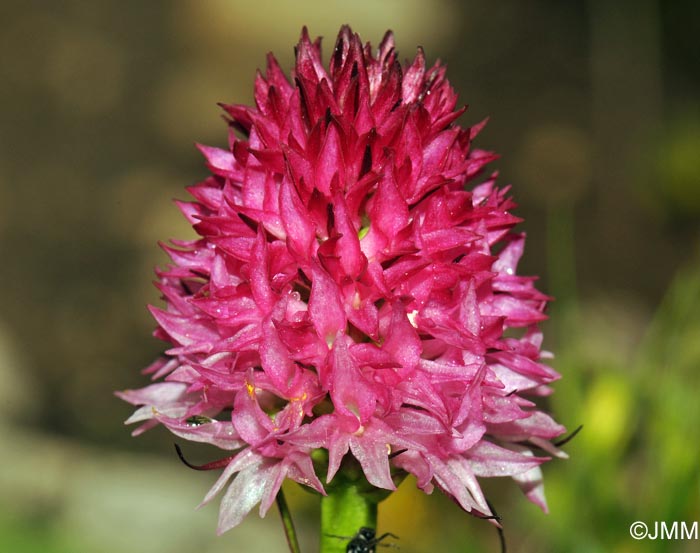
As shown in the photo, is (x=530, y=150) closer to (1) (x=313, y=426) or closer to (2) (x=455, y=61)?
(2) (x=455, y=61)

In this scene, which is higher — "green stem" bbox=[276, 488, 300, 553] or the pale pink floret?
the pale pink floret

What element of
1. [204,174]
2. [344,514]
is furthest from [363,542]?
[204,174]

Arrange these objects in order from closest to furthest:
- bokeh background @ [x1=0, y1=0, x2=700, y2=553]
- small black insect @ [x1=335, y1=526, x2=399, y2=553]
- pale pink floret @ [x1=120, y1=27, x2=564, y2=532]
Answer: pale pink floret @ [x1=120, y1=27, x2=564, y2=532] → small black insect @ [x1=335, y1=526, x2=399, y2=553] → bokeh background @ [x1=0, y1=0, x2=700, y2=553]

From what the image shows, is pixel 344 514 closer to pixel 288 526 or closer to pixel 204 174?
pixel 288 526

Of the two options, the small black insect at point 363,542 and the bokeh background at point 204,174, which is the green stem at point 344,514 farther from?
the bokeh background at point 204,174

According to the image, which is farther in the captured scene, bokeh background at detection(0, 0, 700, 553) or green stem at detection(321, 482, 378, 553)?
bokeh background at detection(0, 0, 700, 553)

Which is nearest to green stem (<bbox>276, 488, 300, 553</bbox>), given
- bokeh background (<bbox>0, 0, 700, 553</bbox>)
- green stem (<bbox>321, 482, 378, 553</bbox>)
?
green stem (<bbox>321, 482, 378, 553</bbox>)

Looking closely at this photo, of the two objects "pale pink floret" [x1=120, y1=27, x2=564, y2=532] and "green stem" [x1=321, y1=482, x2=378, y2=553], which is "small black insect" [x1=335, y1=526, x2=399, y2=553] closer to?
"green stem" [x1=321, y1=482, x2=378, y2=553]

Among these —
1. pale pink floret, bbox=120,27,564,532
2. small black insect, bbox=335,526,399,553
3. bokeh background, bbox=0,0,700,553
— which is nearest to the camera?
pale pink floret, bbox=120,27,564,532
